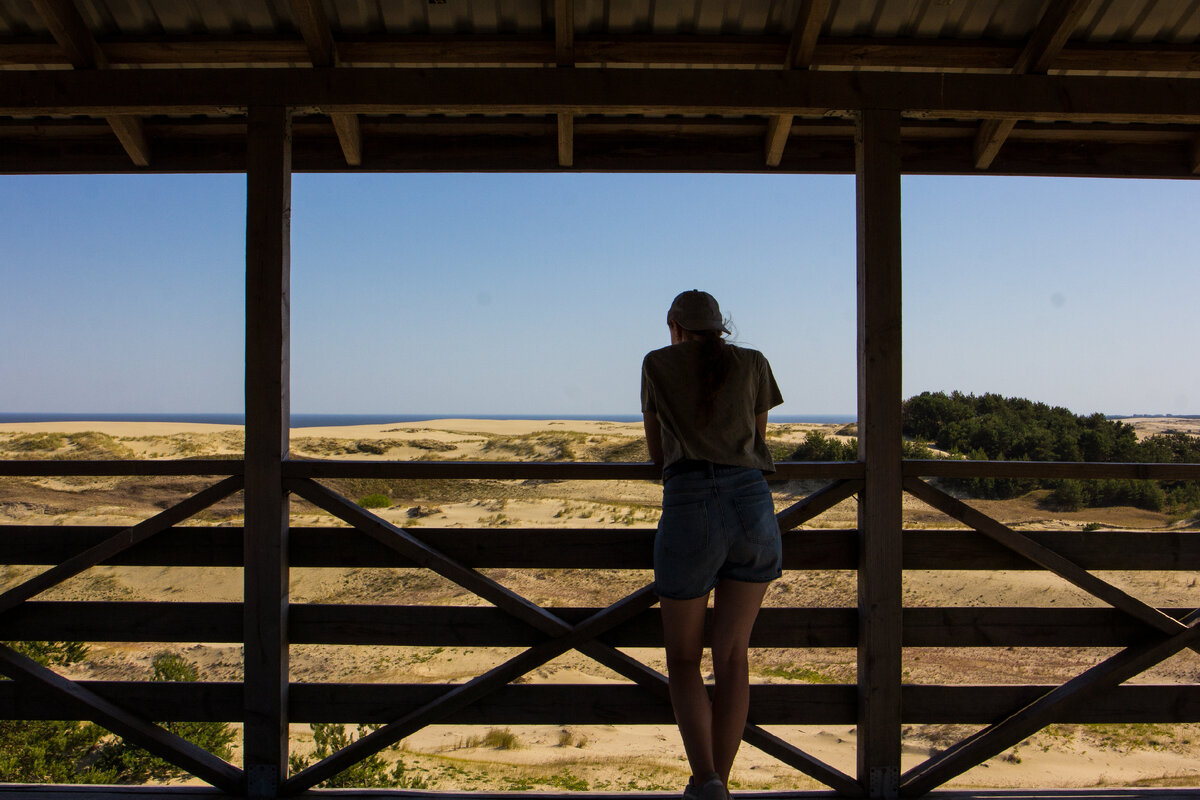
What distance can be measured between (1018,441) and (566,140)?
89.4 feet

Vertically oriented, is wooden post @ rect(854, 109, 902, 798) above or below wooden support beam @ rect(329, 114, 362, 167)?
below

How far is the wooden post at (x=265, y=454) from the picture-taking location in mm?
2596

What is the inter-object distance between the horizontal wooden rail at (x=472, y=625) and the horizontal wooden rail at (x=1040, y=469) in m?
0.56

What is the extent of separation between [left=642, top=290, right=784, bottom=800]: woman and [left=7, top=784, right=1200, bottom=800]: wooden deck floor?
2.19 feet

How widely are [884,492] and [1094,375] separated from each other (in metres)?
80.3

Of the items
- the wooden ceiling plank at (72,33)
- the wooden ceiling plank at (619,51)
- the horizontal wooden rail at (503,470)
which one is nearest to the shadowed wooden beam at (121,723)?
the horizontal wooden rail at (503,470)

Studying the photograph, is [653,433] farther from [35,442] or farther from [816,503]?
[35,442]

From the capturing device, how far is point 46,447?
1200 inches

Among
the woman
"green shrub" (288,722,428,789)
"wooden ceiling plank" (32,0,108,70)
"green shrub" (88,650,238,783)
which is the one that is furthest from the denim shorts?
"green shrub" (88,650,238,783)

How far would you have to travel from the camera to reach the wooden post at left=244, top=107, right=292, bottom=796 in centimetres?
260

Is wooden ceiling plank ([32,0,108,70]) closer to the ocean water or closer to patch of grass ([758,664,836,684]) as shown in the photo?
patch of grass ([758,664,836,684])

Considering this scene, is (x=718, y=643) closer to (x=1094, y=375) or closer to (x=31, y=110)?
(x=31, y=110)

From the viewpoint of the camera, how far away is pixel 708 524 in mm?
1979

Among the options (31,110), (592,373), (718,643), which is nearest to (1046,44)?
(718,643)
